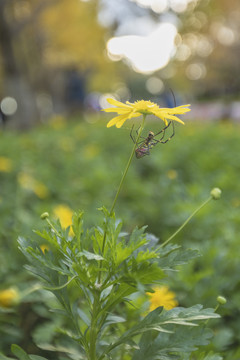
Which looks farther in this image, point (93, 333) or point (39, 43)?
point (39, 43)

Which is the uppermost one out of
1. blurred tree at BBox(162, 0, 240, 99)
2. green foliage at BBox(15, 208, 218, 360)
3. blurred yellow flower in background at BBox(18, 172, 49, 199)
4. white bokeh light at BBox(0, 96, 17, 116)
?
blurred tree at BBox(162, 0, 240, 99)

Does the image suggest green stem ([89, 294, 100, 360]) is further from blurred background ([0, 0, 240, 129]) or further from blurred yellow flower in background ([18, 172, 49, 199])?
blurred background ([0, 0, 240, 129])

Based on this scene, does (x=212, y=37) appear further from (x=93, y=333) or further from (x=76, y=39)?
(x=93, y=333)

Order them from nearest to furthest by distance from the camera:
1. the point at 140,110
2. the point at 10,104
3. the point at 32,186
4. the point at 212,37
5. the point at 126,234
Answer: the point at 140,110 < the point at 126,234 < the point at 32,186 < the point at 10,104 < the point at 212,37

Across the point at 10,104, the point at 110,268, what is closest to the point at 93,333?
the point at 110,268

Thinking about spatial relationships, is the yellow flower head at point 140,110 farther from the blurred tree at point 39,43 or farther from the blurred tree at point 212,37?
the blurred tree at point 212,37

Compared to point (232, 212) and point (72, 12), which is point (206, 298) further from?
point (72, 12)

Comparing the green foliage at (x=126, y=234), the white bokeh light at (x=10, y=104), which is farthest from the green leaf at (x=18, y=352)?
the white bokeh light at (x=10, y=104)

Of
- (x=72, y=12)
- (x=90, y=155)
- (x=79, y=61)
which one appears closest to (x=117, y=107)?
(x=90, y=155)

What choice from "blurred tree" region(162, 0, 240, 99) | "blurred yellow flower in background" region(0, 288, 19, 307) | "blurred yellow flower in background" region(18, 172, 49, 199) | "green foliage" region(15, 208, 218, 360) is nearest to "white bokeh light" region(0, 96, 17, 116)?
"blurred tree" region(162, 0, 240, 99)

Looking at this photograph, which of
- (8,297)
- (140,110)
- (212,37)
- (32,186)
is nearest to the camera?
(140,110)

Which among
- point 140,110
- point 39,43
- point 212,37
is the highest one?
point 212,37
